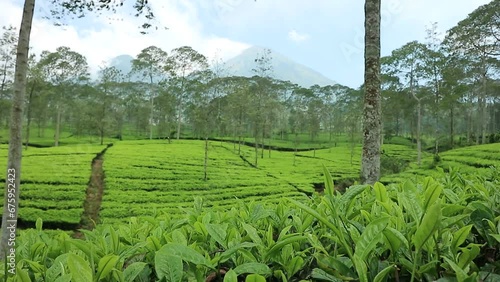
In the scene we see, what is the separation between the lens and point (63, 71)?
3428 centimetres

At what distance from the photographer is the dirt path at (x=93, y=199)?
35.9 feet

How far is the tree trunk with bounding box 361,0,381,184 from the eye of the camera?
12.6 ft

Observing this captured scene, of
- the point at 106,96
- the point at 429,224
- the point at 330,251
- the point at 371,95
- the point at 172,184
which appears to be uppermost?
the point at 106,96

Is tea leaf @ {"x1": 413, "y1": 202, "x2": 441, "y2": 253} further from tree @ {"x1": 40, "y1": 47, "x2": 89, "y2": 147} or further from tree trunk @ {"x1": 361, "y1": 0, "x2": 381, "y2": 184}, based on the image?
tree @ {"x1": 40, "y1": 47, "x2": 89, "y2": 147}

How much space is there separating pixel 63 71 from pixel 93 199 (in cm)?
2593

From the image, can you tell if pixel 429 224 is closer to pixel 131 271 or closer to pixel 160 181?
pixel 131 271

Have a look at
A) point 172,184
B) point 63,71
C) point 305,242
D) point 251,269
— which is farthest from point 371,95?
point 63,71

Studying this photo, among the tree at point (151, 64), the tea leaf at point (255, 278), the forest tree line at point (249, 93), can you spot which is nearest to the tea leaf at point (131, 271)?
the tea leaf at point (255, 278)

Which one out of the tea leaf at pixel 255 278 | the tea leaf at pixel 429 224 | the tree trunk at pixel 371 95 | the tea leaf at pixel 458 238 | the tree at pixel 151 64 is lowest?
the tea leaf at pixel 255 278

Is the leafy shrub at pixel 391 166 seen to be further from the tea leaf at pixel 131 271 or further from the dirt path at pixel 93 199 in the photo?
the tea leaf at pixel 131 271

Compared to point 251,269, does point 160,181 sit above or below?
below

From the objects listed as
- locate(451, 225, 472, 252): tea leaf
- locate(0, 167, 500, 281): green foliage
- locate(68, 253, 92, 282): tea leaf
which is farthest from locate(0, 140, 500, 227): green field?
locate(68, 253, 92, 282): tea leaf

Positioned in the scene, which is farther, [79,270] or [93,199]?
[93,199]

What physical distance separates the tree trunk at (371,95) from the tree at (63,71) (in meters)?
34.0
